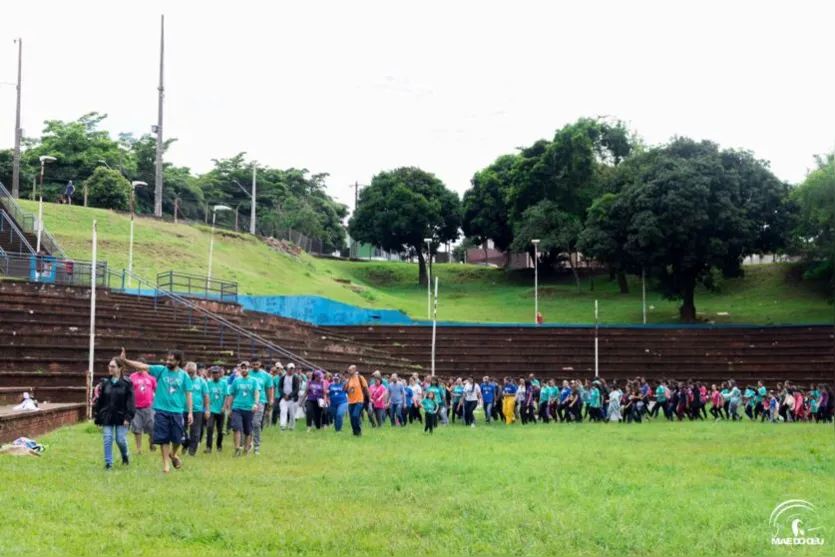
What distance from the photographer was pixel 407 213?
283 feet

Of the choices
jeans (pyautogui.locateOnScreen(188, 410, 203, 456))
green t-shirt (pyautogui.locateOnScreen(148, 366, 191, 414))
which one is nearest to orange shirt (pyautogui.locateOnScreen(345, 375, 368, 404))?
jeans (pyautogui.locateOnScreen(188, 410, 203, 456))

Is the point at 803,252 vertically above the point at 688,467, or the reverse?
the point at 803,252

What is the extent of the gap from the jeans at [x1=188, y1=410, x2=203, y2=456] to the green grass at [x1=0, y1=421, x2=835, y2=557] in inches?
13.7

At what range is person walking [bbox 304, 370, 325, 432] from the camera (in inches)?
1032

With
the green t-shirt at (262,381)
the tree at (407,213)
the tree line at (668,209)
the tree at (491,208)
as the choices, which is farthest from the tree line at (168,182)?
the green t-shirt at (262,381)

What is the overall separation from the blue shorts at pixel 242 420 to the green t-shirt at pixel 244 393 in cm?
9

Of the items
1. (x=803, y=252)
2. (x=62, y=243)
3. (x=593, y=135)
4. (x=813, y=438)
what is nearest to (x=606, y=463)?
(x=813, y=438)

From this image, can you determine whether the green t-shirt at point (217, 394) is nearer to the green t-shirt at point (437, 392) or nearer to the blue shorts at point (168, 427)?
the blue shorts at point (168, 427)

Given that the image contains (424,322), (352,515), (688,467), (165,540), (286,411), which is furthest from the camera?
(424,322)

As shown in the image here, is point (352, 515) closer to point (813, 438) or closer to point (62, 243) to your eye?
point (813, 438)

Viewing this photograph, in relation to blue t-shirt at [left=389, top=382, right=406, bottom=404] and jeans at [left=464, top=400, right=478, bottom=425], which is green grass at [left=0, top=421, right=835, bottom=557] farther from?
jeans at [left=464, top=400, right=478, bottom=425]

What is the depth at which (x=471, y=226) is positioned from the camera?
8869cm

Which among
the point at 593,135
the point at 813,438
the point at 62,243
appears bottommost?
the point at 813,438

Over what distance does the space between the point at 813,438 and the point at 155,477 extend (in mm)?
16370
